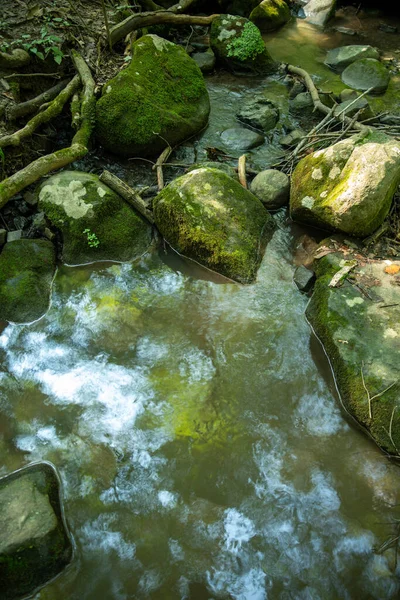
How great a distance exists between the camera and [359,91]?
294 inches

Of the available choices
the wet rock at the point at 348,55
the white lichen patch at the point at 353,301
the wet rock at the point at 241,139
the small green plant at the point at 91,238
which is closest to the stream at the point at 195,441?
the small green plant at the point at 91,238

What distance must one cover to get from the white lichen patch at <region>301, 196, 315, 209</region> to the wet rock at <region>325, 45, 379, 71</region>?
4.85 metres

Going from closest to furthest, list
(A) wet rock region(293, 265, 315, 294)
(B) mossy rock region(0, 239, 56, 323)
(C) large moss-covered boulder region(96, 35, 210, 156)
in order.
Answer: (B) mossy rock region(0, 239, 56, 323)
(A) wet rock region(293, 265, 315, 294)
(C) large moss-covered boulder region(96, 35, 210, 156)

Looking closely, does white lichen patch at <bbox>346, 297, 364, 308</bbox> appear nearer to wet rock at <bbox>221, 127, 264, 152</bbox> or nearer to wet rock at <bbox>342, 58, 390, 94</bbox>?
wet rock at <bbox>221, 127, 264, 152</bbox>

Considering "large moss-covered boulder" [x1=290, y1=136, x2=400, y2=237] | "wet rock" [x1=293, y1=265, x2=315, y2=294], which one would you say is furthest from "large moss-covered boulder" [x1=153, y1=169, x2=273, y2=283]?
"large moss-covered boulder" [x1=290, y1=136, x2=400, y2=237]

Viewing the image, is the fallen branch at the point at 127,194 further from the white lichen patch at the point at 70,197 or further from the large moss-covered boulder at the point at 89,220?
the white lichen patch at the point at 70,197

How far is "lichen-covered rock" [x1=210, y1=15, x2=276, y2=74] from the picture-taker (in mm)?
7926

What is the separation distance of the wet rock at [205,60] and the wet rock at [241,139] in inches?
88.3

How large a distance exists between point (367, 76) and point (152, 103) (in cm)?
421

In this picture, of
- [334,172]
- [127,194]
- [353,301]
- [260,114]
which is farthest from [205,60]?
[353,301]

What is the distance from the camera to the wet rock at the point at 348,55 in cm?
818

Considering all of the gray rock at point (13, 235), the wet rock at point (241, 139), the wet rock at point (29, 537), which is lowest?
the wet rock at point (29, 537)

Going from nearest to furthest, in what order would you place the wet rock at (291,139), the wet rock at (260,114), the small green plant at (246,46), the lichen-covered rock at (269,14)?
the wet rock at (291,139) < the wet rock at (260,114) < the small green plant at (246,46) < the lichen-covered rock at (269,14)

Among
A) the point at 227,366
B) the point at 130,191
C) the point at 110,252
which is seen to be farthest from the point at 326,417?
the point at 130,191
